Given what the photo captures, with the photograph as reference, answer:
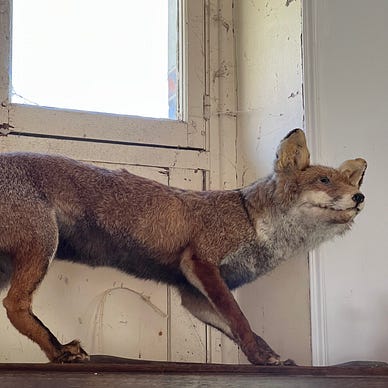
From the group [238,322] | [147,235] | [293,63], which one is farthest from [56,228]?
[293,63]

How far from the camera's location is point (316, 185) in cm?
167

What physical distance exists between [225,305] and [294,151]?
13.4 inches

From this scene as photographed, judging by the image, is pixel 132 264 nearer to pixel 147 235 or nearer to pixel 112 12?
pixel 147 235

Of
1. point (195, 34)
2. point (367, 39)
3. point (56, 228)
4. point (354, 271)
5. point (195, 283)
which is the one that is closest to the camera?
point (56, 228)

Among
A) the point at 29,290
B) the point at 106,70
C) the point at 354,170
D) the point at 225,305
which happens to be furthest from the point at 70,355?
the point at 106,70

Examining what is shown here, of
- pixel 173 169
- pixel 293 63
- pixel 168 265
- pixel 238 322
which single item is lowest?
pixel 238 322

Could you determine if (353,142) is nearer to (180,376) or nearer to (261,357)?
(261,357)

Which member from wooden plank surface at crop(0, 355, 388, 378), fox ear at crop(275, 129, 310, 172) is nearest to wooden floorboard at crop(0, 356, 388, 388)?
wooden plank surface at crop(0, 355, 388, 378)

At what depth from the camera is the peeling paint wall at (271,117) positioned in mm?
1948

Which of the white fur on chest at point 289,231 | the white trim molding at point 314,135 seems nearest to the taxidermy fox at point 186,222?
the white fur on chest at point 289,231

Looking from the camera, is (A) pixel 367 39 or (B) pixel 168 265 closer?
(B) pixel 168 265

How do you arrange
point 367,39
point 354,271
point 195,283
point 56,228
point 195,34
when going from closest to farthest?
point 56,228, point 195,283, point 354,271, point 367,39, point 195,34

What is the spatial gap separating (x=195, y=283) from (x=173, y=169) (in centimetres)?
56

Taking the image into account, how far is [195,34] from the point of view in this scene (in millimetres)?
2246
